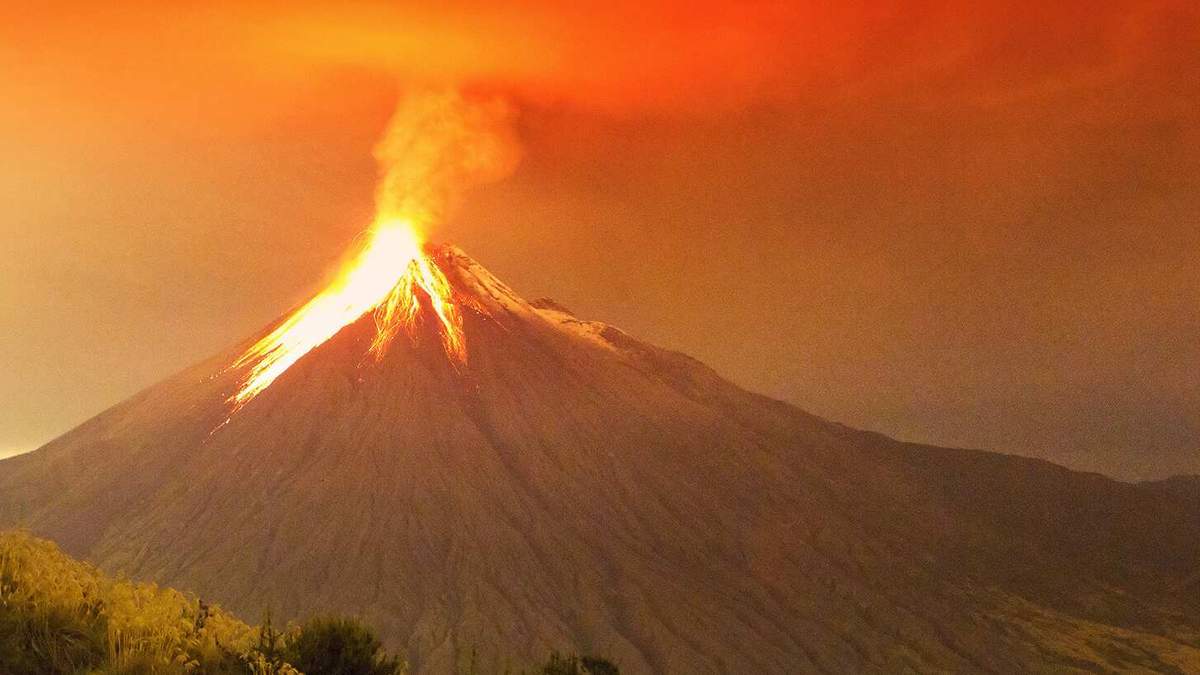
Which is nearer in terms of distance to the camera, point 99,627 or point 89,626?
point 89,626

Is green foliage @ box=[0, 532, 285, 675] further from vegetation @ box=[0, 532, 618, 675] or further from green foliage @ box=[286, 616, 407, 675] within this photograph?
green foliage @ box=[286, 616, 407, 675]

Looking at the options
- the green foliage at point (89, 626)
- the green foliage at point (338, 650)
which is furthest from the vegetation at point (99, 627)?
the green foliage at point (338, 650)

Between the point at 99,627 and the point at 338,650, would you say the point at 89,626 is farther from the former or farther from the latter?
the point at 338,650

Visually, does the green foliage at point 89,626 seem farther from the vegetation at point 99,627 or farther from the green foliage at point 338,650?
the green foliage at point 338,650

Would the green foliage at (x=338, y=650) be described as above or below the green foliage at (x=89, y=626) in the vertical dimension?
below

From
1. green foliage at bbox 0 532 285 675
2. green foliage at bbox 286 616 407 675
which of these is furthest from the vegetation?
green foliage at bbox 286 616 407 675

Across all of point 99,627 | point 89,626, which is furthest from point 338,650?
point 89,626

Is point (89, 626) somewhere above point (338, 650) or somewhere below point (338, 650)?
above

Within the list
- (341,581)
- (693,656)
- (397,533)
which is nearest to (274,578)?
(341,581)
